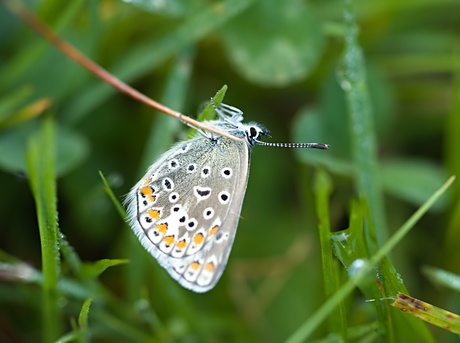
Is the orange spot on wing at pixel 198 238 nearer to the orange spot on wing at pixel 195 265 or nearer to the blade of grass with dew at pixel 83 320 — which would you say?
the orange spot on wing at pixel 195 265

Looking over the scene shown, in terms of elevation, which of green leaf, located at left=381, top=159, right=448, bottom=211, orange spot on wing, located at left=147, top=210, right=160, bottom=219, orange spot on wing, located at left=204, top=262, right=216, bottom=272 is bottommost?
orange spot on wing, located at left=204, top=262, right=216, bottom=272

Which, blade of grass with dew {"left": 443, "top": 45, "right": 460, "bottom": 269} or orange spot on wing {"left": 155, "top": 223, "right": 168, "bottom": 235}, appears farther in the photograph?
blade of grass with dew {"left": 443, "top": 45, "right": 460, "bottom": 269}

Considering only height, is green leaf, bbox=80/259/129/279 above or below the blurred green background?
below

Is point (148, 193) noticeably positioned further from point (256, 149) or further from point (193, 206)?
point (256, 149)

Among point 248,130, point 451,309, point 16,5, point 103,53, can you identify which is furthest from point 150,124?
point 451,309

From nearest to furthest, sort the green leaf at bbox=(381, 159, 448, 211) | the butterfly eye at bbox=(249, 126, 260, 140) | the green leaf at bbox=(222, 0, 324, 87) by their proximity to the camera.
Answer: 1. the butterfly eye at bbox=(249, 126, 260, 140)
2. the green leaf at bbox=(381, 159, 448, 211)
3. the green leaf at bbox=(222, 0, 324, 87)

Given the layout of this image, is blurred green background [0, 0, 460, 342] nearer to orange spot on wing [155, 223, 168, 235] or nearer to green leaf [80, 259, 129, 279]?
green leaf [80, 259, 129, 279]

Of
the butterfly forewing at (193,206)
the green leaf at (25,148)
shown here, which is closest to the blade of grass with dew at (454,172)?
the butterfly forewing at (193,206)

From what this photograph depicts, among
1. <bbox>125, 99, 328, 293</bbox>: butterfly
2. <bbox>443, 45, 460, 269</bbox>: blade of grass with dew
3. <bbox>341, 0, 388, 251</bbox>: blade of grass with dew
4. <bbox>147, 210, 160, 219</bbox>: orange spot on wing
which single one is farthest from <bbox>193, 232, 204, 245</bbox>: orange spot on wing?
<bbox>443, 45, 460, 269</bbox>: blade of grass with dew
